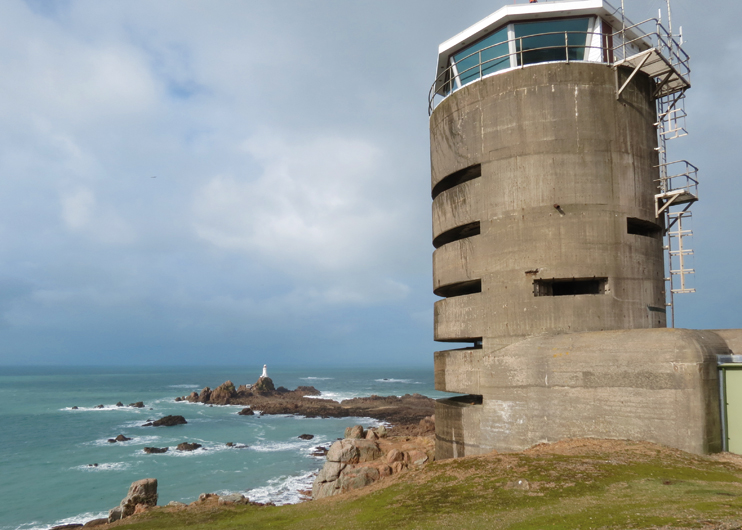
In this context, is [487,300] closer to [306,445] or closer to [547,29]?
[547,29]

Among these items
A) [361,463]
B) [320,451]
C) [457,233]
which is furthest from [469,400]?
[320,451]

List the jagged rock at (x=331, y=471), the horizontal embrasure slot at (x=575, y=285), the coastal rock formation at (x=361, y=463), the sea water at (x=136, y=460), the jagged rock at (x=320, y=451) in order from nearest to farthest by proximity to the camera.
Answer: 1. the horizontal embrasure slot at (x=575, y=285)
2. the coastal rock formation at (x=361, y=463)
3. the jagged rock at (x=331, y=471)
4. the sea water at (x=136, y=460)
5. the jagged rock at (x=320, y=451)

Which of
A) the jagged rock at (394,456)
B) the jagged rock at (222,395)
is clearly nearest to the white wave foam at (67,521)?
the jagged rock at (394,456)

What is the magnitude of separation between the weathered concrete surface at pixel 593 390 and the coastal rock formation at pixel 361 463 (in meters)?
4.91

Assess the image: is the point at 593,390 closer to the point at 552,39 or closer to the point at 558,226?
the point at 558,226

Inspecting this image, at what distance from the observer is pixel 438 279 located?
1953cm

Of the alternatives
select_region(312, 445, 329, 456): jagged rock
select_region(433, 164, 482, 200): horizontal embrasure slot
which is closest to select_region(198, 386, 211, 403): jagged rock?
select_region(312, 445, 329, 456): jagged rock

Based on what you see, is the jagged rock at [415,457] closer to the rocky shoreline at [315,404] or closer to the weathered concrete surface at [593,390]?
the weathered concrete surface at [593,390]

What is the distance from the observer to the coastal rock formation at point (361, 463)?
69.1 ft

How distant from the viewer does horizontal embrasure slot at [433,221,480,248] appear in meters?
18.4

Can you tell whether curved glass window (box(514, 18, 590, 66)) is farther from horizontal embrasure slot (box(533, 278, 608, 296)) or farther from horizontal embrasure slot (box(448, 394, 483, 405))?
horizontal embrasure slot (box(448, 394, 483, 405))

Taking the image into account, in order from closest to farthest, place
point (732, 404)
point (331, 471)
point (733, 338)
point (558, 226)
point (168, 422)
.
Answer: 1. point (732, 404)
2. point (733, 338)
3. point (558, 226)
4. point (331, 471)
5. point (168, 422)

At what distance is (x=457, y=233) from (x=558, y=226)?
465 cm

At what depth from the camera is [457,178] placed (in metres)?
20.0
